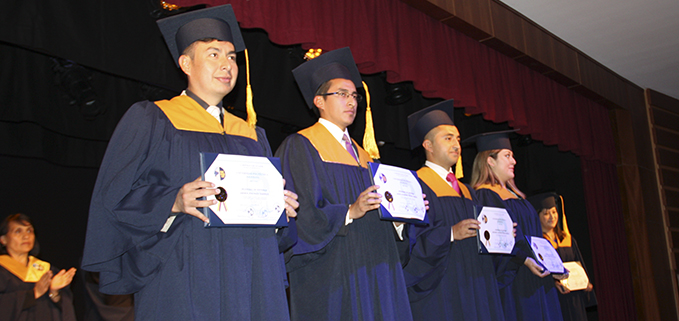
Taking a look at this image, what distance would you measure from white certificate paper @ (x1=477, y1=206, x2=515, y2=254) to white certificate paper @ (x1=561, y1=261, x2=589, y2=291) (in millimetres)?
1445

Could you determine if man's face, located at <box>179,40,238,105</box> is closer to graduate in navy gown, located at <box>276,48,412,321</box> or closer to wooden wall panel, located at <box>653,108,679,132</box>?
graduate in navy gown, located at <box>276,48,412,321</box>

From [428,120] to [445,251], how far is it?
1129mm

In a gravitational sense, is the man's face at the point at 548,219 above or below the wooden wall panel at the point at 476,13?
below

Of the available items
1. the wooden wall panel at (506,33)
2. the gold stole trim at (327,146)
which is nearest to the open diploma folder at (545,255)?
the gold stole trim at (327,146)

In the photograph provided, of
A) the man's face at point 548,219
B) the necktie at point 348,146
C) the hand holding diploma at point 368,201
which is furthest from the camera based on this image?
the man's face at point 548,219

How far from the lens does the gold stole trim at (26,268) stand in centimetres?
495

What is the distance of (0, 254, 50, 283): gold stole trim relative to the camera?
4.95 metres

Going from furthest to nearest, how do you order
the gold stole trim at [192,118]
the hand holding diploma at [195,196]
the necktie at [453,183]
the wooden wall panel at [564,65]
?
the wooden wall panel at [564,65]
the necktie at [453,183]
the gold stole trim at [192,118]
the hand holding diploma at [195,196]

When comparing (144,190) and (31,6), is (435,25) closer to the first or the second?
(31,6)

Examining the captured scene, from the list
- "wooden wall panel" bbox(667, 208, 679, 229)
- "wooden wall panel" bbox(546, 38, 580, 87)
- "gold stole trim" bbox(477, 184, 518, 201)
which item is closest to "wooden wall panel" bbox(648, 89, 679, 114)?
"wooden wall panel" bbox(667, 208, 679, 229)

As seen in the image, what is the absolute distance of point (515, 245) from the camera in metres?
4.21

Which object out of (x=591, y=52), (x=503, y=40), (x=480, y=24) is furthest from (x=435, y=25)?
(x=591, y=52)

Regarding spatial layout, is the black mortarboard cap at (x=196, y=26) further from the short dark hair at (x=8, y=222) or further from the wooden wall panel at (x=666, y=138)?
the wooden wall panel at (x=666, y=138)

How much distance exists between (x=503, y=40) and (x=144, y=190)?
15.3ft
